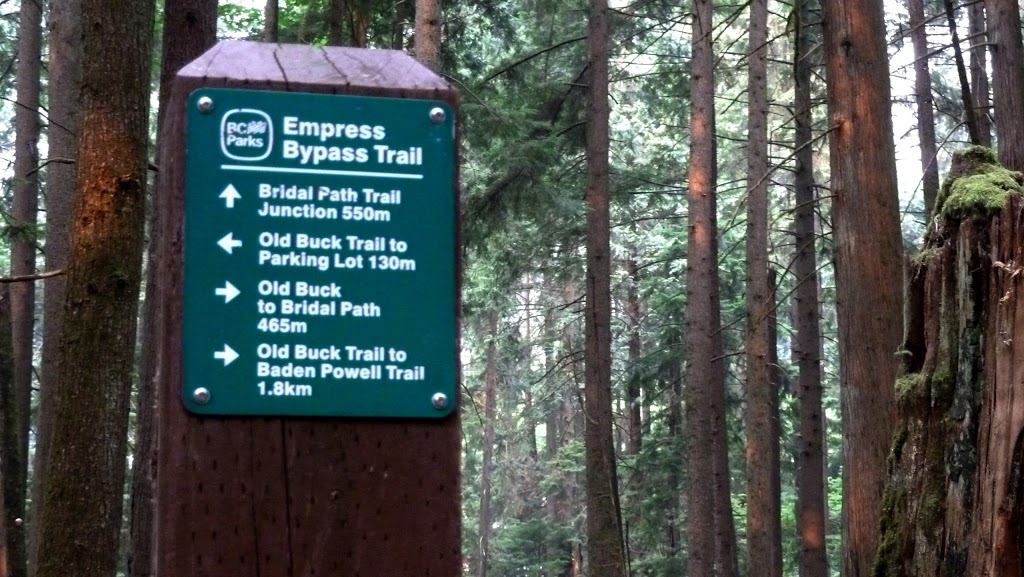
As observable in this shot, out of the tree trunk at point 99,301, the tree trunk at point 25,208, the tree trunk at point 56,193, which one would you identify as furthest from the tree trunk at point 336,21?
the tree trunk at point 99,301

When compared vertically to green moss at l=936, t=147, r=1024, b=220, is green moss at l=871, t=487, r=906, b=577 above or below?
below

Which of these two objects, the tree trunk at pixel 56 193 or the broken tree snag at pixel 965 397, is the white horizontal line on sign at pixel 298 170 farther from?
the tree trunk at pixel 56 193

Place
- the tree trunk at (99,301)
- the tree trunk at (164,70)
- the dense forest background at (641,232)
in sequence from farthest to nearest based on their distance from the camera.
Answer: the dense forest background at (641,232), the tree trunk at (164,70), the tree trunk at (99,301)

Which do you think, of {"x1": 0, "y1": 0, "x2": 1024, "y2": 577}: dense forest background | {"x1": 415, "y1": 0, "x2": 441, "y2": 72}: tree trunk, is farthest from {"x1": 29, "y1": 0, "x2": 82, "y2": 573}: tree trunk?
{"x1": 415, "y1": 0, "x2": 441, "y2": 72}: tree trunk

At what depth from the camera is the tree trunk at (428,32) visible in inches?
377

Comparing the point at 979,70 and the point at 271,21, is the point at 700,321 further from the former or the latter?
the point at 271,21

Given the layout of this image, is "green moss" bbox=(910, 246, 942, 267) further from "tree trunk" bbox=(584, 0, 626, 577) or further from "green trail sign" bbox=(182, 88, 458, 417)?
"tree trunk" bbox=(584, 0, 626, 577)

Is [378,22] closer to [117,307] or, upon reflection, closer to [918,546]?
[117,307]

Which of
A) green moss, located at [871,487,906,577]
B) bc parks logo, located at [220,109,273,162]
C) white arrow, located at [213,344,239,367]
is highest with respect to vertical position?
bc parks logo, located at [220,109,273,162]

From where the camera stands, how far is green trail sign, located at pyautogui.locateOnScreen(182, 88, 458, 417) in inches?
79.7

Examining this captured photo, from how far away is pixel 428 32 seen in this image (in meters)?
9.78

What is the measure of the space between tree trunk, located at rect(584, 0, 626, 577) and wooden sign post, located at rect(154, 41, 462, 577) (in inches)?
534

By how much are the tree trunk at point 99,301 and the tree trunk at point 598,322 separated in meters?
10.8

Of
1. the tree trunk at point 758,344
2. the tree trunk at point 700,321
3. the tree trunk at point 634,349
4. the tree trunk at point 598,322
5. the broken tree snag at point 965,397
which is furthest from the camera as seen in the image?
the tree trunk at point 634,349
